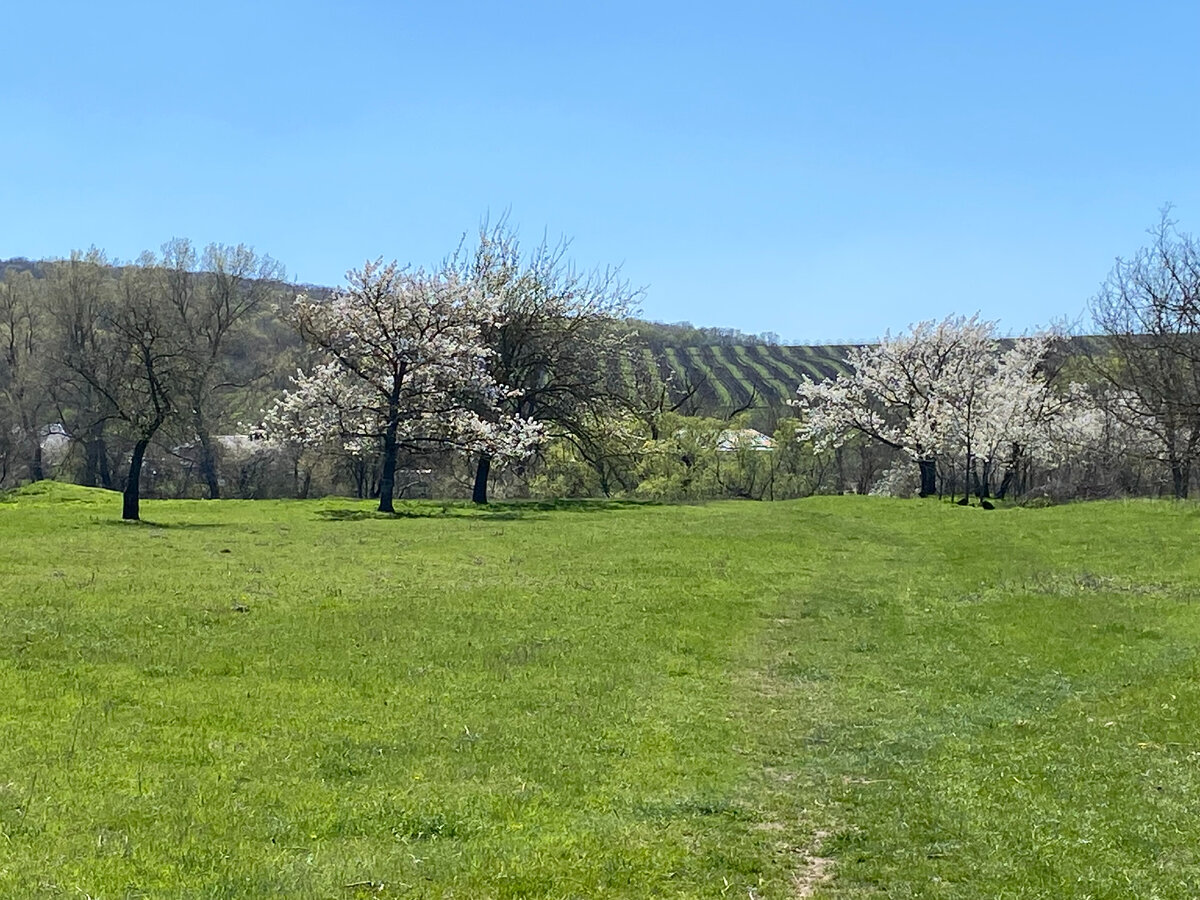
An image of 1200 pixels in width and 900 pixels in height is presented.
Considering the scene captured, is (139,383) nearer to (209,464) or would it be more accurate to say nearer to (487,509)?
(487,509)

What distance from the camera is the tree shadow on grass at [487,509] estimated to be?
41062mm

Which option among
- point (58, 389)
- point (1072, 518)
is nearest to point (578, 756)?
point (1072, 518)

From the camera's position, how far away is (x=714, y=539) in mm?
32312

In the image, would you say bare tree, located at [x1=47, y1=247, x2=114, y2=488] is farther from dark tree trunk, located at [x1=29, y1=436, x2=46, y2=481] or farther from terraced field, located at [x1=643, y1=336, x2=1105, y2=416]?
terraced field, located at [x1=643, y1=336, x2=1105, y2=416]

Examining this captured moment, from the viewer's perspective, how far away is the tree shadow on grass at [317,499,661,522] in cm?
4106

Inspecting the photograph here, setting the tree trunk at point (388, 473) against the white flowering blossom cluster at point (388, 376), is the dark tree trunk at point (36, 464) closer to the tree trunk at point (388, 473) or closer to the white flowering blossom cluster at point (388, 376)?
the white flowering blossom cluster at point (388, 376)

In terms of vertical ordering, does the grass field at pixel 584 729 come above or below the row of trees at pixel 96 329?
below

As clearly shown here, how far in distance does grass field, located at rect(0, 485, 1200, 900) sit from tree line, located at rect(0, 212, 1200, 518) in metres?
18.5

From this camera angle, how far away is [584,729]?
11.6 meters

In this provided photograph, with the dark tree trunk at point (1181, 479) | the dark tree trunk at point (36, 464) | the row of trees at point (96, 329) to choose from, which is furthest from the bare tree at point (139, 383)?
the dark tree trunk at point (1181, 479)

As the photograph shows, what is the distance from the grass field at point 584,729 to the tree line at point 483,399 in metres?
18.5

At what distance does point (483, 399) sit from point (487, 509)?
4945 mm

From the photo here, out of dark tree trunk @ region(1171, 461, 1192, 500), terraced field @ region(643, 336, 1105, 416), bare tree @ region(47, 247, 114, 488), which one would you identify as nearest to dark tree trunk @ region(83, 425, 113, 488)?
bare tree @ region(47, 247, 114, 488)

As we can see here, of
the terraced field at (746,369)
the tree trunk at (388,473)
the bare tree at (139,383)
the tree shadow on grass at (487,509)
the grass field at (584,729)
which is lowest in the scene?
the grass field at (584,729)
